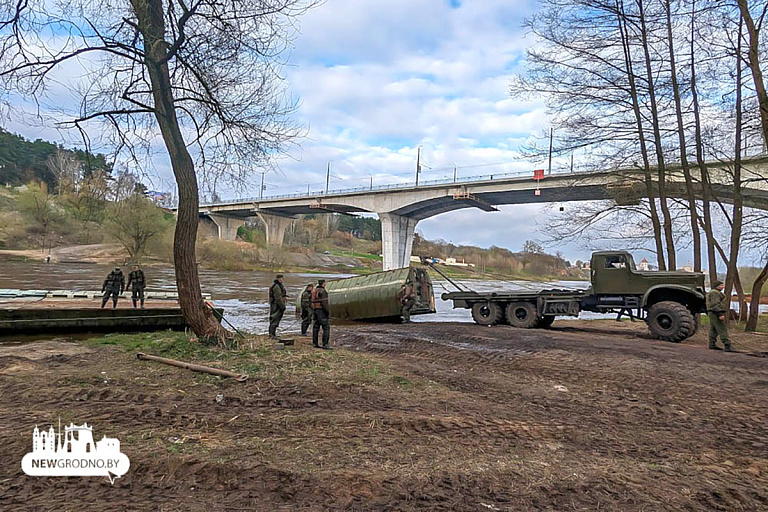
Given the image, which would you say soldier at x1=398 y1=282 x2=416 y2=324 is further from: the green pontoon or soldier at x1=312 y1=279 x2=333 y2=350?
soldier at x1=312 y1=279 x2=333 y2=350

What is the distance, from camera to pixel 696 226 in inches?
671

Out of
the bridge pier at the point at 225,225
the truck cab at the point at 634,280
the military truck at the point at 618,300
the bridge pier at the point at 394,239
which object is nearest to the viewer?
the military truck at the point at 618,300

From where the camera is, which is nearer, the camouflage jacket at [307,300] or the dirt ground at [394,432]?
the dirt ground at [394,432]

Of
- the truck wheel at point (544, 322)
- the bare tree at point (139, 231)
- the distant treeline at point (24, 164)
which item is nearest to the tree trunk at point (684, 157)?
the truck wheel at point (544, 322)

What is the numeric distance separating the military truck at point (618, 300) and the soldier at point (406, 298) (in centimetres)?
219

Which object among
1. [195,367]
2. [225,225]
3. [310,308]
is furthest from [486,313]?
[225,225]

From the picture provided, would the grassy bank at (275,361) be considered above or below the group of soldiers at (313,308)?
below

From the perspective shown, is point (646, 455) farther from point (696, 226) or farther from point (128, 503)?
point (696, 226)

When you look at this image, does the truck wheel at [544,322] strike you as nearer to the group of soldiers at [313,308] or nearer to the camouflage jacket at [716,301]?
the camouflage jacket at [716,301]

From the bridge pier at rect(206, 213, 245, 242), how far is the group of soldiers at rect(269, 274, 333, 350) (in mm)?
63199

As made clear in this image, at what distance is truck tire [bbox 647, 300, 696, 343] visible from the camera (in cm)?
1278

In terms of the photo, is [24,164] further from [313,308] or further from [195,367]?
[195,367]

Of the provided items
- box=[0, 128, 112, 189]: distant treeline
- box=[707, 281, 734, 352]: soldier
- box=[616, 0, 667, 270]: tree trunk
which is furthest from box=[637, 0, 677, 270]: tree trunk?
box=[0, 128, 112, 189]: distant treeline

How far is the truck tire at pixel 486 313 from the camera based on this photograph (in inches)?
645
